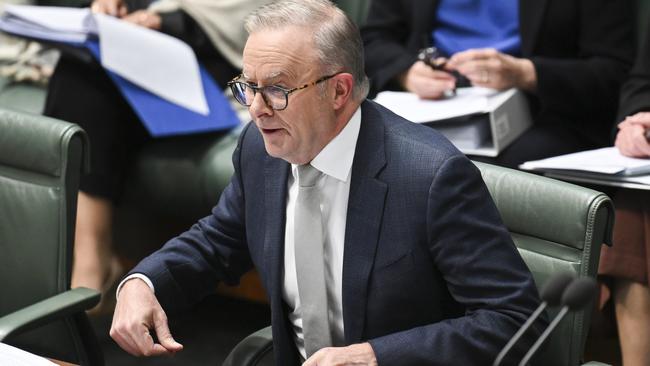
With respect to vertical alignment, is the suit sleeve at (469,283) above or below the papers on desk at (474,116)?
above

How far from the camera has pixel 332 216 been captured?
1.72m

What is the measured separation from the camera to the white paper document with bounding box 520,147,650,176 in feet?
7.49

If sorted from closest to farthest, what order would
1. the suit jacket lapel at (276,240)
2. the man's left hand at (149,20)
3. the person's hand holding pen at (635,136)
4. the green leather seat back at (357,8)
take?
the suit jacket lapel at (276,240), the person's hand holding pen at (635,136), the man's left hand at (149,20), the green leather seat back at (357,8)

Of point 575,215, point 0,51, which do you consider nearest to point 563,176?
point 575,215

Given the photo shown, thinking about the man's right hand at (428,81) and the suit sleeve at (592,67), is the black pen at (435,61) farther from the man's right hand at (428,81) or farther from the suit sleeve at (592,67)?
the suit sleeve at (592,67)

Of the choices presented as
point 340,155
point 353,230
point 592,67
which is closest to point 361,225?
point 353,230

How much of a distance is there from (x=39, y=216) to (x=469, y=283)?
918mm

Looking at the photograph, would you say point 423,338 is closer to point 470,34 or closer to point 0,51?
point 470,34

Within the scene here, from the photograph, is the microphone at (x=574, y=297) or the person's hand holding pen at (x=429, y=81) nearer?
the microphone at (x=574, y=297)

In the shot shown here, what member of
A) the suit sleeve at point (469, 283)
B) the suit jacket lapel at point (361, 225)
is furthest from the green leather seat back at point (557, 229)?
the suit jacket lapel at point (361, 225)

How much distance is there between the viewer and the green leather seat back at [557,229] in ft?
5.58

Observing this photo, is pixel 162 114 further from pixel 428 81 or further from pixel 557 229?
pixel 557 229

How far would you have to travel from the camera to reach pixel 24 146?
208 cm

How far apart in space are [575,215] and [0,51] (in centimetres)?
248
